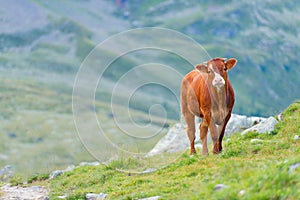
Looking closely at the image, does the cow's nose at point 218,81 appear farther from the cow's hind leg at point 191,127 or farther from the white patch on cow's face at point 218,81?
the cow's hind leg at point 191,127

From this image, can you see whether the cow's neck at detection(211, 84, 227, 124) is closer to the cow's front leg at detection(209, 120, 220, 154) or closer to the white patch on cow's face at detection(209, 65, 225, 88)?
the cow's front leg at detection(209, 120, 220, 154)

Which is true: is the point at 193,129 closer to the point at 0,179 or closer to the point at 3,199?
the point at 3,199

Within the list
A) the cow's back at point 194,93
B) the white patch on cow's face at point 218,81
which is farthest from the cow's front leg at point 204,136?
the white patch on cow's face at point 218,81

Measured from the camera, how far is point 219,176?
1254 centimetres

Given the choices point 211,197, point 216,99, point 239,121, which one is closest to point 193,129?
point 216,99

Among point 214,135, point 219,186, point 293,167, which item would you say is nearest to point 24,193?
point 214,135

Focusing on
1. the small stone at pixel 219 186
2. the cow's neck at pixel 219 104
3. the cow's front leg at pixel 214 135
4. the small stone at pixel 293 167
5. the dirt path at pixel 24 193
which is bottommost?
the dirt path at pixel 24 193

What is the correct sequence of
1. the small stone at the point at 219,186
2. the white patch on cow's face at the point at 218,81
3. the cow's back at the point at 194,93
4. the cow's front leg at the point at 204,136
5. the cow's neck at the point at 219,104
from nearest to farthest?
the small stone at the point at 219,186 < the white patch on cow's face at the point at 218,81 < the cow's neck at the point at 219,104 < the cow's back at the point at 194,93 < the cow's front leg at the point at 204,136

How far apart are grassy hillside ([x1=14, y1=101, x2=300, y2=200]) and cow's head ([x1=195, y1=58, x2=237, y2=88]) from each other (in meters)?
2.11

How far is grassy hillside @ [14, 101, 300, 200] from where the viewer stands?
35.1 feet

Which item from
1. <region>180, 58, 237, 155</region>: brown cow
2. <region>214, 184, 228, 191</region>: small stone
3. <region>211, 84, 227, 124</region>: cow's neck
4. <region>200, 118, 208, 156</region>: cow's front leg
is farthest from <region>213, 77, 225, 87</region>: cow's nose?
<region>214, 184, 228, 191</region>: small stone

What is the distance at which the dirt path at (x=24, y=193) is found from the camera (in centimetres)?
1788

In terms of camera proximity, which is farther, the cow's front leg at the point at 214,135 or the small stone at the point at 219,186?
the cow's front leg at the point at 214,135

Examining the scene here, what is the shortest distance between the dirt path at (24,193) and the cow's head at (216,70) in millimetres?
6443
